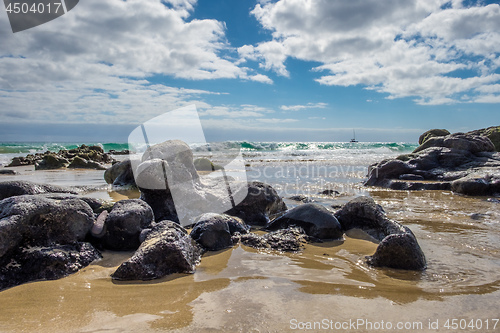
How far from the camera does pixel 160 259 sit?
3.05m

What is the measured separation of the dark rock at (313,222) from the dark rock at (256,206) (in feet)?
2.46

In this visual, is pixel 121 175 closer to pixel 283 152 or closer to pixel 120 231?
pixel 120 231

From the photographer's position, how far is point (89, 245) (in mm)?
3473

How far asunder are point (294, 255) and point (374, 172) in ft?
28.2

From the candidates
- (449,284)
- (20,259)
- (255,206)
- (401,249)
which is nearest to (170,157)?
(255,206)

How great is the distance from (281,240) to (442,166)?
988 cm

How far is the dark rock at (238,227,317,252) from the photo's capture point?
3945mm

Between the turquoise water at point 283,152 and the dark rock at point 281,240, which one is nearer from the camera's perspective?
the dark rock at point 281,240

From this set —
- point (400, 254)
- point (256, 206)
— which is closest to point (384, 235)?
point (400, 254)

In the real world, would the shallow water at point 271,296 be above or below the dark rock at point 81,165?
below

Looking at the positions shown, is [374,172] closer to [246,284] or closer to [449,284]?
[449,284]

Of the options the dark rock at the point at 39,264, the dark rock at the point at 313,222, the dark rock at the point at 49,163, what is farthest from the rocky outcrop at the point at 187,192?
the dark rock at the point at 49,163

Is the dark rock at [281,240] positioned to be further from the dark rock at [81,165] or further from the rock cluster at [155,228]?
the dark rock at [81,165]

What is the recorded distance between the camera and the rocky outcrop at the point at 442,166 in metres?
9.73
